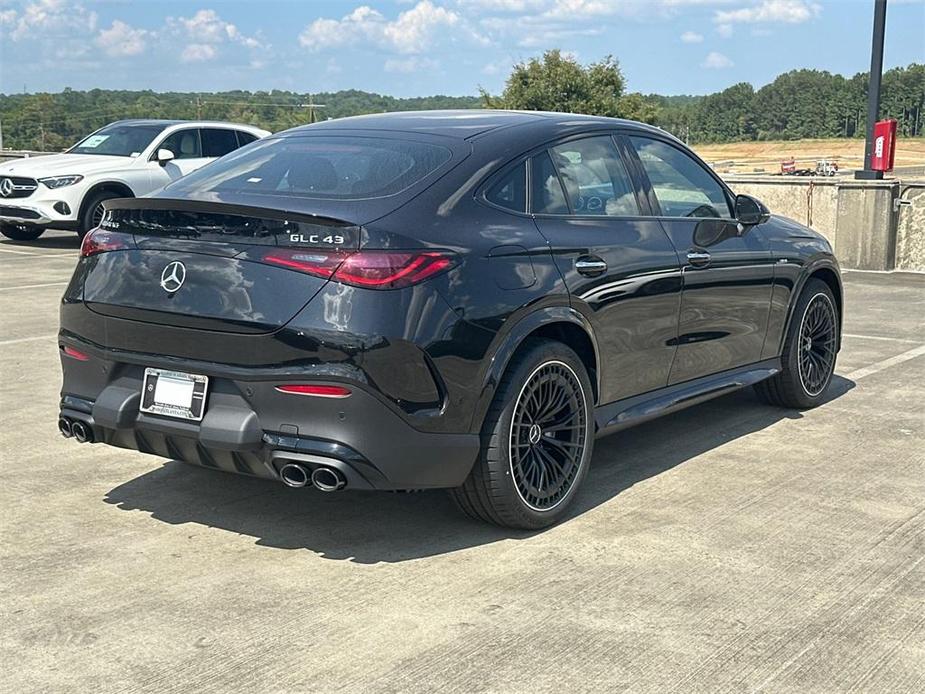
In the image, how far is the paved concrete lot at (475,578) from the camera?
3.39m

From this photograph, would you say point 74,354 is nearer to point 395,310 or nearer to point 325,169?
point 325,169

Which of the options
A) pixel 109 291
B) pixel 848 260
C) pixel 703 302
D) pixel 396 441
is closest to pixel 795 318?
pixel 703 302

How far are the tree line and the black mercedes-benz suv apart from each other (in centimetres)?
164

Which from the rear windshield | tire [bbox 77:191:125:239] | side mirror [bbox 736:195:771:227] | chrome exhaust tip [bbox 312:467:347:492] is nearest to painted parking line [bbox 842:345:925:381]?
side mirror [bbox 736:195:771:227]

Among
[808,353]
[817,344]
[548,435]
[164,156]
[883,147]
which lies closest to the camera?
[548,435]

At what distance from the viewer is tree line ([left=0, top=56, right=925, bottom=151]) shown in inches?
1475

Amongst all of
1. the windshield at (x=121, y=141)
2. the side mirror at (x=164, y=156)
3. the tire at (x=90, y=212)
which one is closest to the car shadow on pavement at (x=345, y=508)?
the tire at (x=90, y=212)

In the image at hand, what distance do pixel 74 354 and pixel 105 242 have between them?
456mm

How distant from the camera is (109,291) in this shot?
4410 mm

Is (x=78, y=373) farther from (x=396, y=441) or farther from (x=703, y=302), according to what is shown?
(x=703, y=302)

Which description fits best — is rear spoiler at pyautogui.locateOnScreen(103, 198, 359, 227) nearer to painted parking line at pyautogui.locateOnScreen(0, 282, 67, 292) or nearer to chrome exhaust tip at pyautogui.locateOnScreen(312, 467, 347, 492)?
chrome exhaust tip at pyautogui.locateOnScreen(312, 467, 347, 492)

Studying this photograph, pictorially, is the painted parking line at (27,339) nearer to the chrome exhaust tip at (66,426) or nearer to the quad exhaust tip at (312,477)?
the chrome exhaust tip at (66,426)

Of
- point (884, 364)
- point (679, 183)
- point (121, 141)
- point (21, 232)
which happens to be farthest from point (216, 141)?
point (679, 183)

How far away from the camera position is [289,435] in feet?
13.2
